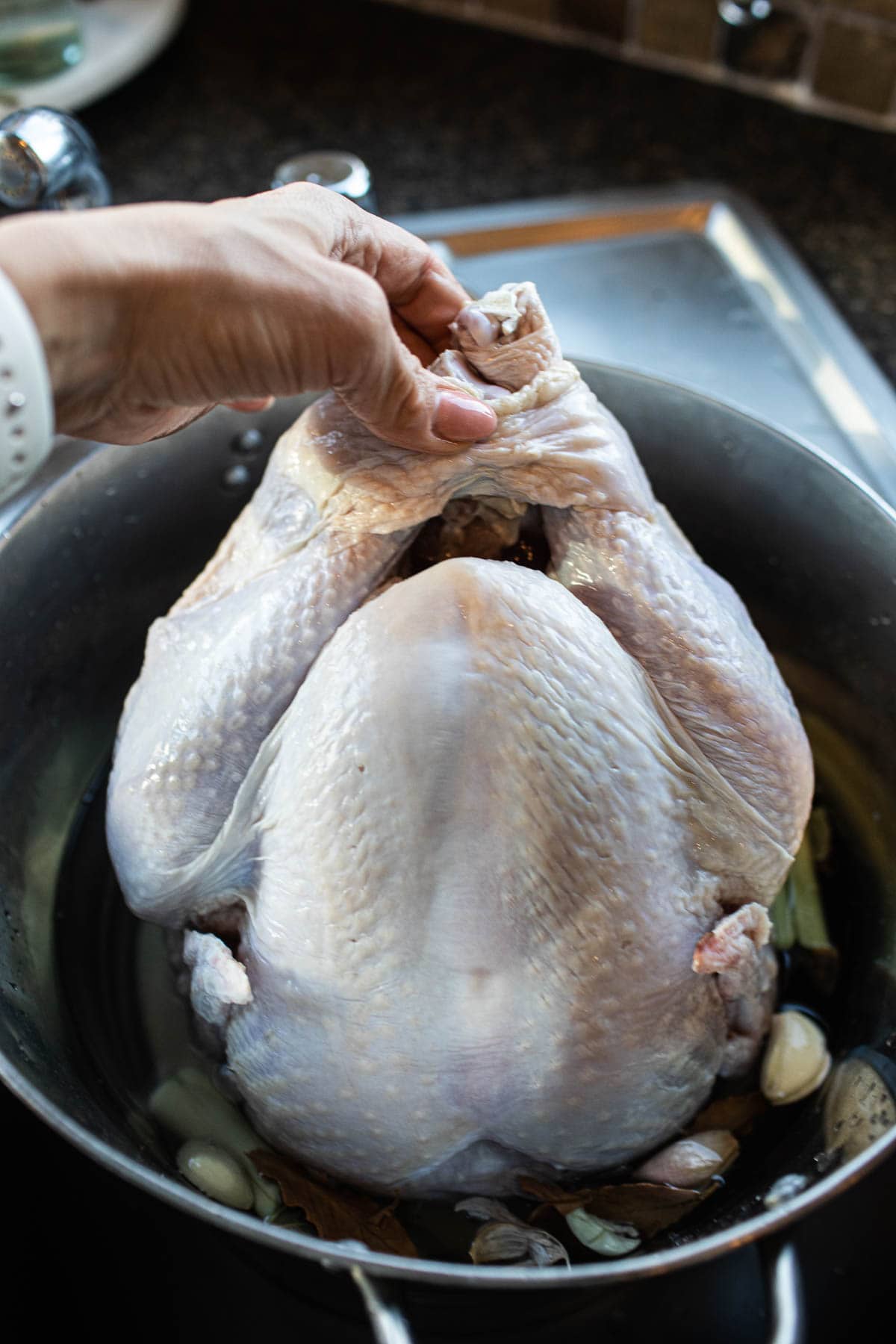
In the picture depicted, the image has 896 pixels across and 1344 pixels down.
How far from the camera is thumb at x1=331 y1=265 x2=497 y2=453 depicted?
0.65m

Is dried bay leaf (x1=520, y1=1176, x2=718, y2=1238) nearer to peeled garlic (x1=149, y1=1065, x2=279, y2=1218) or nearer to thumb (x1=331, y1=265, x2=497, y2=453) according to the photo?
peeled garlic (x1=149, y1=1065, x2=279, y2=1218)

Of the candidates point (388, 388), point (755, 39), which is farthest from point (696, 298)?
point (388, 388)

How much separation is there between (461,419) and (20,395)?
28 centimetres

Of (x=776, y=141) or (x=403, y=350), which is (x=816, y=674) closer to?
(x=403, y=350)

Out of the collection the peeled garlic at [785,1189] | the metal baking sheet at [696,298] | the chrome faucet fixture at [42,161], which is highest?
the chrome faucet fixture at [42,161]

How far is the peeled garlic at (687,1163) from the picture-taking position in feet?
2.72

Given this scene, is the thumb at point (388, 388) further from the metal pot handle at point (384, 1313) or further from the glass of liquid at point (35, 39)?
the glass of liquid at point (35, 39)

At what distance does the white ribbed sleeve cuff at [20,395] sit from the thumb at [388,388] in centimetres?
17

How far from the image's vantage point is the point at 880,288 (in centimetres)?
145

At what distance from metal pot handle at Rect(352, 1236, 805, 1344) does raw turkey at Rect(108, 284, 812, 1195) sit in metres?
0.15

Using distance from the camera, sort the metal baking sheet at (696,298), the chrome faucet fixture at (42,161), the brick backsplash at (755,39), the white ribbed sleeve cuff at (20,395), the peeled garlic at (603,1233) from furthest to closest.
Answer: the brick backsplash at (755,39)
the metal baking sheet at (696,298)
the chrome faucet fixture at (42,161)
the peeled garlic at (603,1233)
the white ribbed sleeve cuff at (20,395)

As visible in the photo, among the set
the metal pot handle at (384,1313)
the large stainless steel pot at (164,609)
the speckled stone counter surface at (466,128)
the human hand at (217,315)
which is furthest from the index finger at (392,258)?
the speckled stone counter surface at (466,128)

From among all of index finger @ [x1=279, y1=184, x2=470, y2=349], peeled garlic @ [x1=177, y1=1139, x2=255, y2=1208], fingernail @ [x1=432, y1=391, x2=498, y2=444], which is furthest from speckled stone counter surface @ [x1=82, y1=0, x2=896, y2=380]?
peeled garlic @ [x1=177, y1=1139, x2=255, y2=1208]

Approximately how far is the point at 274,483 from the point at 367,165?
1021 mm
